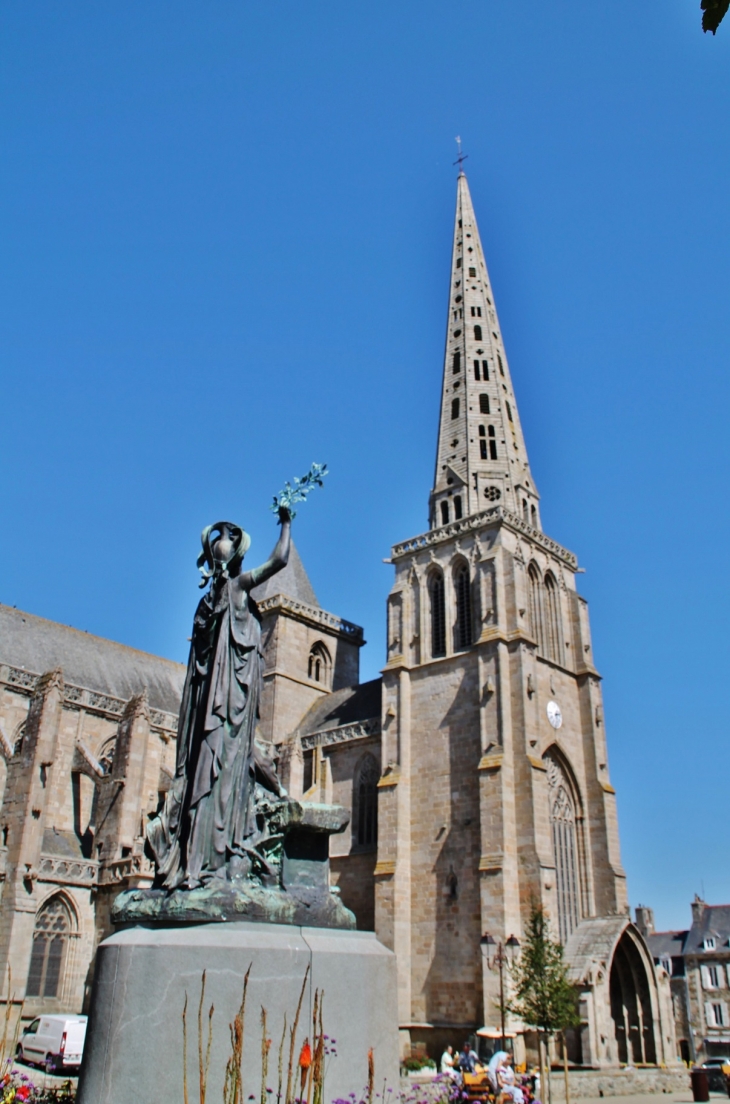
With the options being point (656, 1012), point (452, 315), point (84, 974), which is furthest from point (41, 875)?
point (452, 315)

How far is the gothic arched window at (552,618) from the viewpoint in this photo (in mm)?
31672

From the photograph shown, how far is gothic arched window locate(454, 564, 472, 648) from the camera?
30641 millimetres

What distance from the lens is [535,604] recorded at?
31562 mm

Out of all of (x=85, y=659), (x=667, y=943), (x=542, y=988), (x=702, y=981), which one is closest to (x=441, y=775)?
(x=542, y=988)

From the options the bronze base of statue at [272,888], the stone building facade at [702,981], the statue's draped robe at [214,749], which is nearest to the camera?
the bronze base of statue at [272,888]

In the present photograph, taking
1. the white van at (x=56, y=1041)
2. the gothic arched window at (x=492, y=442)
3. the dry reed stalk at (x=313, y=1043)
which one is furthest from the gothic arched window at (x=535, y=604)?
the dry reed stalk at (x=313, y=1043)

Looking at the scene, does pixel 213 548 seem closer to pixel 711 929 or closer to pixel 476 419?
pixel 476 419

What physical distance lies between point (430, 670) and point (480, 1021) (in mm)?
11068

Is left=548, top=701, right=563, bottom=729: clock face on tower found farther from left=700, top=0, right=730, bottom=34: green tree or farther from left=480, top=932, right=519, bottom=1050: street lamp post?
left=700, top=0, right=730, bottom=34: green tree

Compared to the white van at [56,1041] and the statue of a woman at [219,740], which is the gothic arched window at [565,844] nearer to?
the white van at [56,1041]

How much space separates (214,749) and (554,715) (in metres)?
25.3

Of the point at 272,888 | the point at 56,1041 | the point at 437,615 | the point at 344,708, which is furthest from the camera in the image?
the point at 344,708

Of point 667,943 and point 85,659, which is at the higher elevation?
point 85,659

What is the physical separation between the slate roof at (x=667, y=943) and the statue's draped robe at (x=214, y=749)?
A: 162 feet
